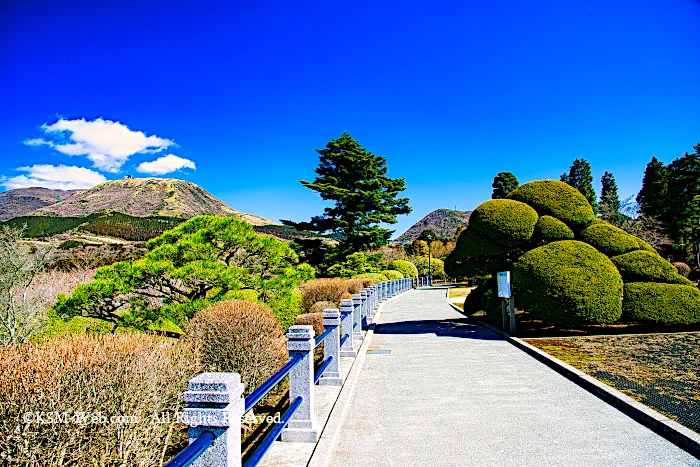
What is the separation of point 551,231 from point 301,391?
30.8ft

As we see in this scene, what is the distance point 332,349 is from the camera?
692cm

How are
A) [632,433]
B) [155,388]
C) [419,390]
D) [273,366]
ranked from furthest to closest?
[273,366] < [419,390] < [632,433] < [155,388]

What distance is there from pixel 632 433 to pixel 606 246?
799 cm

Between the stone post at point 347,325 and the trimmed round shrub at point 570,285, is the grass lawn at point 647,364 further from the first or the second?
the stone post at point 347,325

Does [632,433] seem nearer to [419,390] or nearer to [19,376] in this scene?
[419,390]

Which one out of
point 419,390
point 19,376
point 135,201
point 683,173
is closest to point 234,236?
point 419,390

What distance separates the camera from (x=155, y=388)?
4.25 meters

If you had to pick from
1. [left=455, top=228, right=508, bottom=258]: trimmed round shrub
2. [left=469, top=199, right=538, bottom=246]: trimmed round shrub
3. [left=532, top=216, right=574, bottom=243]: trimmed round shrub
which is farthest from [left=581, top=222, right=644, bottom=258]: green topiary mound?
[left=455, top=228, right=508, bottom=258]: trimmed round shrub

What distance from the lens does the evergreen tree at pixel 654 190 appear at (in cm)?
5097

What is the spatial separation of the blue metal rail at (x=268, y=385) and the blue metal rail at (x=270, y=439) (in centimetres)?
31

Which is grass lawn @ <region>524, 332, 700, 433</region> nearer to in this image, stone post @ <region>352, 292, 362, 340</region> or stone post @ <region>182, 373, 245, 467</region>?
stone post @ <region>352, 292, 362, 340</region>

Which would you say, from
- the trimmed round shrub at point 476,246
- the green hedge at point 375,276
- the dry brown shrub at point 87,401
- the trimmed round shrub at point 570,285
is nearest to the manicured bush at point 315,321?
the trimmed round shrub at point 476,246

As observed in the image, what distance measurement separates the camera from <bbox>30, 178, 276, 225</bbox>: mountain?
140625mm

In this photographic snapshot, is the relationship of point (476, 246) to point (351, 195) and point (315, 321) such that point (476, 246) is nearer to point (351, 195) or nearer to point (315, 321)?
point (315, 321)
